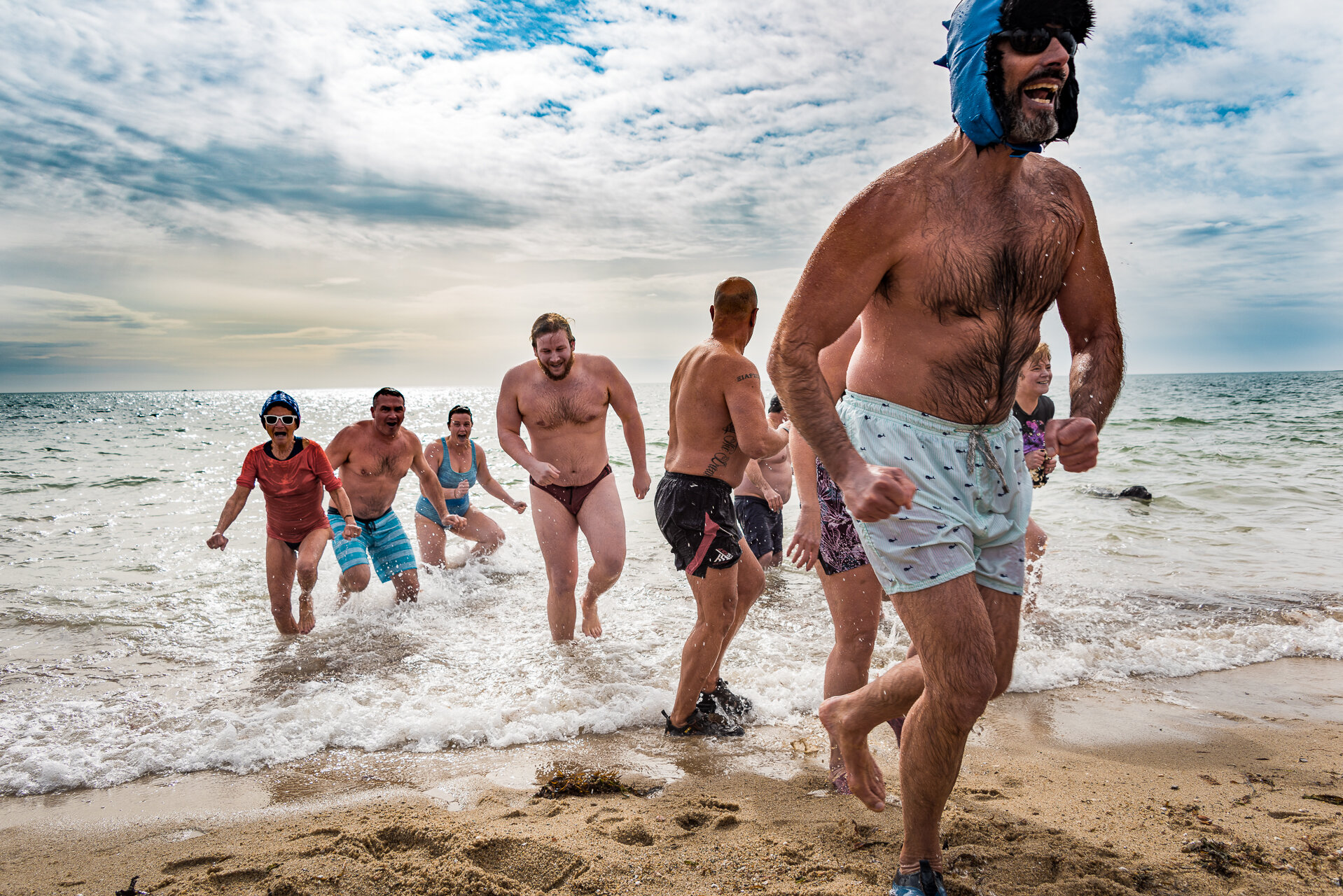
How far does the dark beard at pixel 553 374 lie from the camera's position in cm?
563

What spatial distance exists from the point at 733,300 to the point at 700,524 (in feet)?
3.82

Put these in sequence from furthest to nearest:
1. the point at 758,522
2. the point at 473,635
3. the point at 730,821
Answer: the point at 758,522 → the point at 473,635 → the point at 730,821

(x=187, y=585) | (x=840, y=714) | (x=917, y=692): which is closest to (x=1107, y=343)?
(x=917, y=692)

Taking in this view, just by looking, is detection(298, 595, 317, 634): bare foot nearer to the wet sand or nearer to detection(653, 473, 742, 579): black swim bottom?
the wet sand

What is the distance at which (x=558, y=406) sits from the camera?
5688 millimetres

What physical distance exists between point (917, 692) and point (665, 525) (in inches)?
72.2

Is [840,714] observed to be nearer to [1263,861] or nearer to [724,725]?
[1263,861]

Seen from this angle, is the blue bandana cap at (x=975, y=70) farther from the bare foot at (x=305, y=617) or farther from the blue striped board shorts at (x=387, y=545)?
the blue striped board shorts at (x=387, y=545)

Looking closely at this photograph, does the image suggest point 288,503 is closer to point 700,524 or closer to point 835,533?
point 700,524

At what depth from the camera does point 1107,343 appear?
2.39m

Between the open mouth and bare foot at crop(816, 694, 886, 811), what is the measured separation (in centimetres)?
186

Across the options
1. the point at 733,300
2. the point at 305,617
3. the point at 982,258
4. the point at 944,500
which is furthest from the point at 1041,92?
the point at 305,617

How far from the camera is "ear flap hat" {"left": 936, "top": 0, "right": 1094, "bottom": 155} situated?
201 cm

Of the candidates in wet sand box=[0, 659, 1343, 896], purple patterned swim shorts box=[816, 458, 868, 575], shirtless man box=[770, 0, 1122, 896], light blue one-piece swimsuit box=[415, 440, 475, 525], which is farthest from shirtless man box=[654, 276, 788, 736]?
light blue one-piece swimsuit box=[415, 440, 475, 525]
